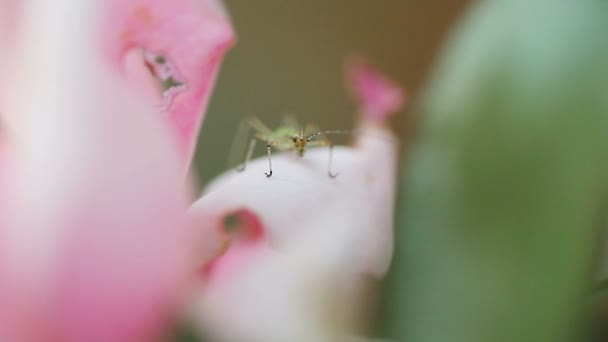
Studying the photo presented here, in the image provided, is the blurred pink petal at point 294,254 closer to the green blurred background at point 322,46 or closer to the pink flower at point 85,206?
the pink flower at point 85,206

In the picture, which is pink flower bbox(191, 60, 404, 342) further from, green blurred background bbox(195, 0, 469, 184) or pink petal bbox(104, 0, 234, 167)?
green blurred background bbox(195, 0, 469, 184)

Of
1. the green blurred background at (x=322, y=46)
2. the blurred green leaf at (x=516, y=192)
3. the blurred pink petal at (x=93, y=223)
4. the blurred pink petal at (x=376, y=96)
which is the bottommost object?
the blurred pink petal at (x=93, y=223)

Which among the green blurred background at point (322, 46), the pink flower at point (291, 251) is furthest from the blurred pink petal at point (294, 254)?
the green blurred background at point (322, 46)

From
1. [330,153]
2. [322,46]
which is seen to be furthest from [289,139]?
[322,46]

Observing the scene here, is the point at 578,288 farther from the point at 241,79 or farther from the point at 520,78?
the point at 241,79

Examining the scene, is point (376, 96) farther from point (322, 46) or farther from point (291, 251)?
point (322, 46)

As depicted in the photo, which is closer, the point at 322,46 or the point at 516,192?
the point at 516,192
